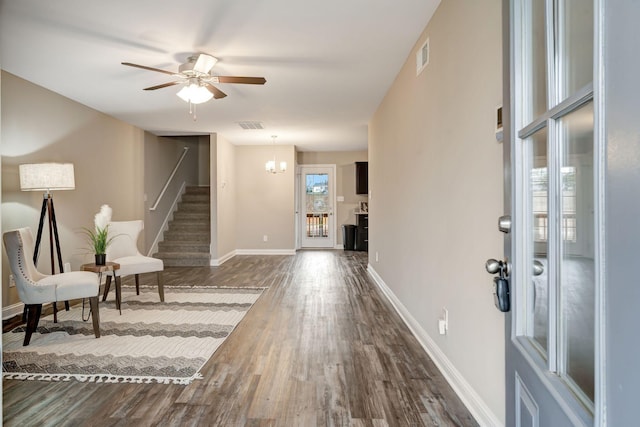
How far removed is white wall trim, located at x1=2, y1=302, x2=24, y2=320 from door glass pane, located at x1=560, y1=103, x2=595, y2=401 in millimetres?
4566

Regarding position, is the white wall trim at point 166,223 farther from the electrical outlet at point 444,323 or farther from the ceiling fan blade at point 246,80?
the electrical outlet at point 444,323

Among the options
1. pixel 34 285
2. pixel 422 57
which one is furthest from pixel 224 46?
pixel 34 285

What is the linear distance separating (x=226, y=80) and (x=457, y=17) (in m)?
1.98

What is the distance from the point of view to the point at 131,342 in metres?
2.96

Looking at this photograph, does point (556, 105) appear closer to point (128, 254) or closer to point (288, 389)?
point (288, 389)

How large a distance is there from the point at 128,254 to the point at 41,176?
122 centimetres

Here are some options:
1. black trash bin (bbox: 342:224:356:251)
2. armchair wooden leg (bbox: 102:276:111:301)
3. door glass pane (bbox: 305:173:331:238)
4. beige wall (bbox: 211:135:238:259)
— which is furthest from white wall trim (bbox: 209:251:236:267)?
black trash bin (bbox: 342:224:356:251)

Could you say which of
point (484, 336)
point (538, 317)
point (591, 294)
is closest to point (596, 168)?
point (591, 294)

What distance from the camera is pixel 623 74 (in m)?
0.49

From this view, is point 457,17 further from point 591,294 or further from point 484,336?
point 591,294

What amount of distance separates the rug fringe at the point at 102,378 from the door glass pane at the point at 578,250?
7.18ft

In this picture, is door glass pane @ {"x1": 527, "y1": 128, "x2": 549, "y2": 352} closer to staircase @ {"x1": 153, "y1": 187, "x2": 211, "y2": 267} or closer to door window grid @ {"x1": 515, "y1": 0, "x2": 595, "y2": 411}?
door window grid @ {"x1": 515, "y1": 0, "x2": 595, "y2": 411}

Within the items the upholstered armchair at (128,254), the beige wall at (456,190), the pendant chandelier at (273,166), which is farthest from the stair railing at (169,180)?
the beige wall at (456,190)

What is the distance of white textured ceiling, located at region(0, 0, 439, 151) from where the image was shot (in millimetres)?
2555
